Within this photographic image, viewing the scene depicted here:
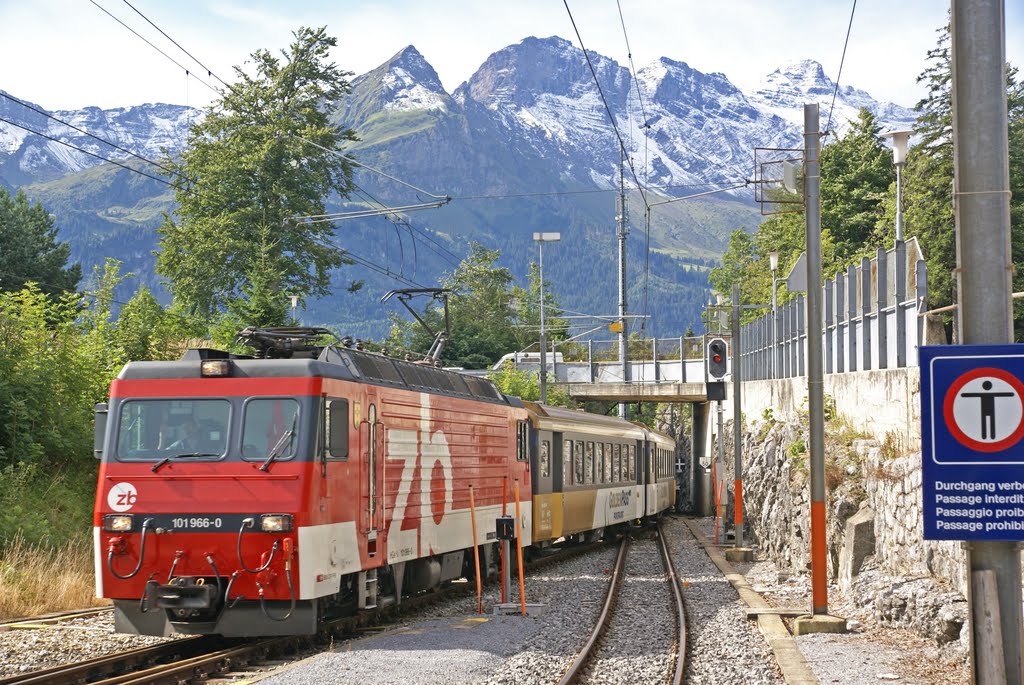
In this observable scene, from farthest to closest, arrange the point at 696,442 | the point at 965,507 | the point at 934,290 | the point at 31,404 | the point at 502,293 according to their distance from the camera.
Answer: the point at 502,293
the point at 696,442
the point at 934,290
the point at 31,404
the point at 965,507

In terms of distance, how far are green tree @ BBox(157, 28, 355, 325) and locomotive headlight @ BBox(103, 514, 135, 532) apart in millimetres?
39655

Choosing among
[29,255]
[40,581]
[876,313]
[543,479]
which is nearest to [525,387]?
[29,255]

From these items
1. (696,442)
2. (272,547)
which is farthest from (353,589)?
(696,442)

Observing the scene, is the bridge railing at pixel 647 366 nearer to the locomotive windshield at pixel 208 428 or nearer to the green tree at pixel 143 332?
the green tree at pixel 143 332

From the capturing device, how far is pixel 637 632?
15945 millimetres

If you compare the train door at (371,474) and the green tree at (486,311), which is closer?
the train door at (371,474)

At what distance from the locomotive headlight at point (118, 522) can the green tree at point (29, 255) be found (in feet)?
135

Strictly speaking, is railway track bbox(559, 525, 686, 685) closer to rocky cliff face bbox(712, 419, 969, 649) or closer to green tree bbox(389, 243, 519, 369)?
rocky cliff face bbox(712, 419, 969, 649)

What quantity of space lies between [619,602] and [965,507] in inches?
524

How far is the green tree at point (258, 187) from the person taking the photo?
2114 inches

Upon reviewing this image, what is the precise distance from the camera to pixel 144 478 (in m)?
12.8

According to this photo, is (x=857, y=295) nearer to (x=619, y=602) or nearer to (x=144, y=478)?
(x=619, y=602)

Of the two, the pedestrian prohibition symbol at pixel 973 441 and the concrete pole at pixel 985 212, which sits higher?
the concrete pole at pixel 985 212

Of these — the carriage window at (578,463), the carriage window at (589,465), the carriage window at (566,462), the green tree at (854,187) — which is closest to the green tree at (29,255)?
the carriage window at (589,465)
